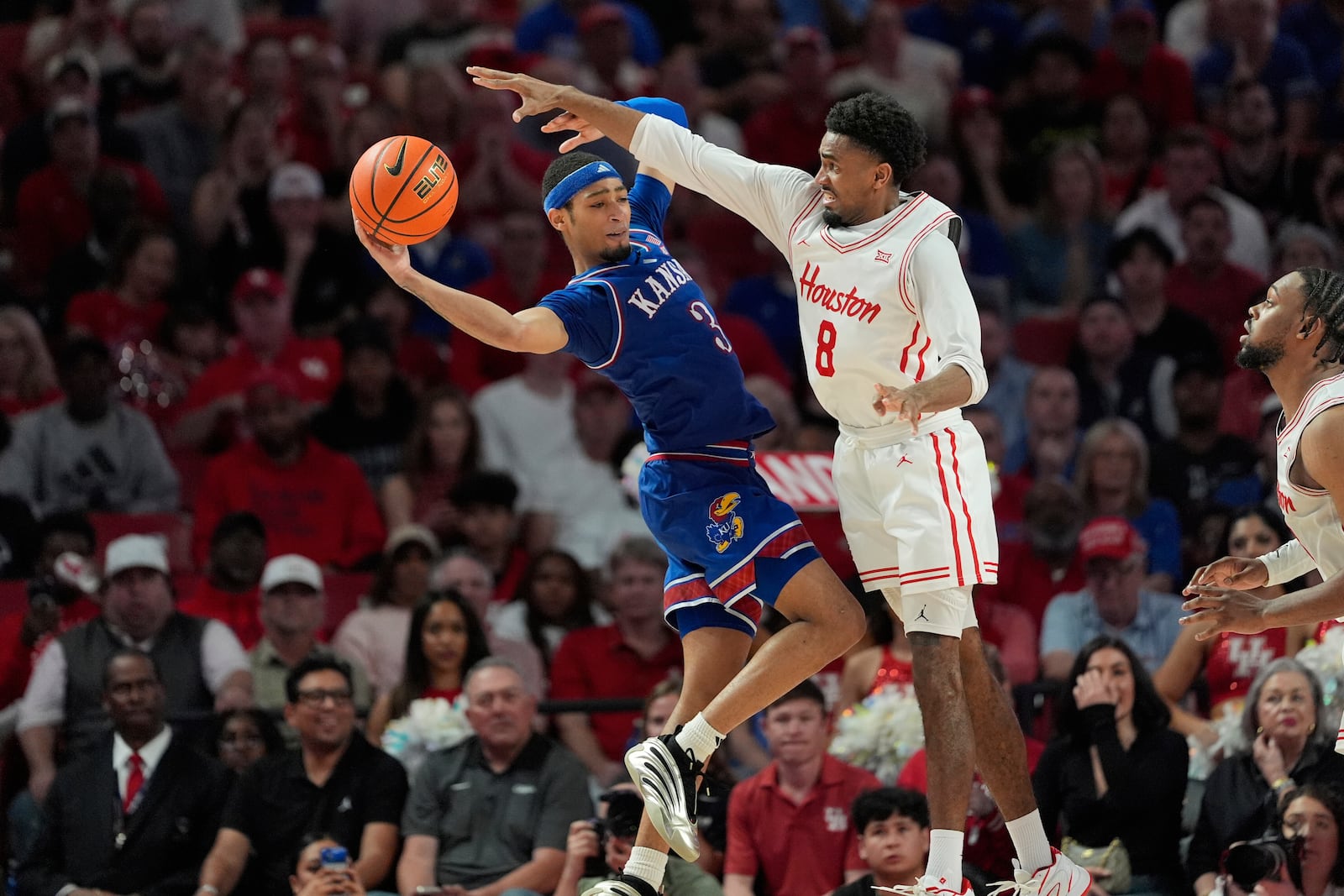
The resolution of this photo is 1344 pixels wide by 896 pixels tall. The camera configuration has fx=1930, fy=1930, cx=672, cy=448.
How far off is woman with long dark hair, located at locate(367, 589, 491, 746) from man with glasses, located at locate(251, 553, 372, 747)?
19.2 inches

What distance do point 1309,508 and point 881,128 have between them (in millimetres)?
1883

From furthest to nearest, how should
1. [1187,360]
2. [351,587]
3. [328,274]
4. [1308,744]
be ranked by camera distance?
[328,274], [1187,360], [351,587], [1308,744]

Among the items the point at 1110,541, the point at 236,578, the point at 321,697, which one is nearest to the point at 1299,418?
the point at 1110,541

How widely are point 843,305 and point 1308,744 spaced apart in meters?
3.14

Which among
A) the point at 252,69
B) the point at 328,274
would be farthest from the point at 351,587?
the point at 252,69

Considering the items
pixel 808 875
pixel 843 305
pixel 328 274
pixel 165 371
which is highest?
pixel 328 274

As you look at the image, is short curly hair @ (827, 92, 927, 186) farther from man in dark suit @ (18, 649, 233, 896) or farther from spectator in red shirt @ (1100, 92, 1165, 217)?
spectator in red shirt @ (1100, 92, 1165, 217)

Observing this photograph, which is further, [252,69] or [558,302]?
[252,69]

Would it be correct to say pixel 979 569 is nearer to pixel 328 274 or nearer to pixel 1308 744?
pixel 1308 744

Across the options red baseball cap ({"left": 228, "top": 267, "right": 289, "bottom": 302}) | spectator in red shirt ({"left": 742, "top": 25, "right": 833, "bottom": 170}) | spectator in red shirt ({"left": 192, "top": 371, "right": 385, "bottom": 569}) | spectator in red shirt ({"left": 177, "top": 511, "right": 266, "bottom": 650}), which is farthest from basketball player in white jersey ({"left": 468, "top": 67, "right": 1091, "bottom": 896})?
spectator in red shirt ({"left": 742, "top": 25, "right": 833, "bottom": 170})

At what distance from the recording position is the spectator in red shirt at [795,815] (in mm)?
8391

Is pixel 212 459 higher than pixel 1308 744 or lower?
higher

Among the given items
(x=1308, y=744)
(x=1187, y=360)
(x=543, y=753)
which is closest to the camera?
(x=1308, y=744)

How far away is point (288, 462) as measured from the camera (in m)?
11.3
